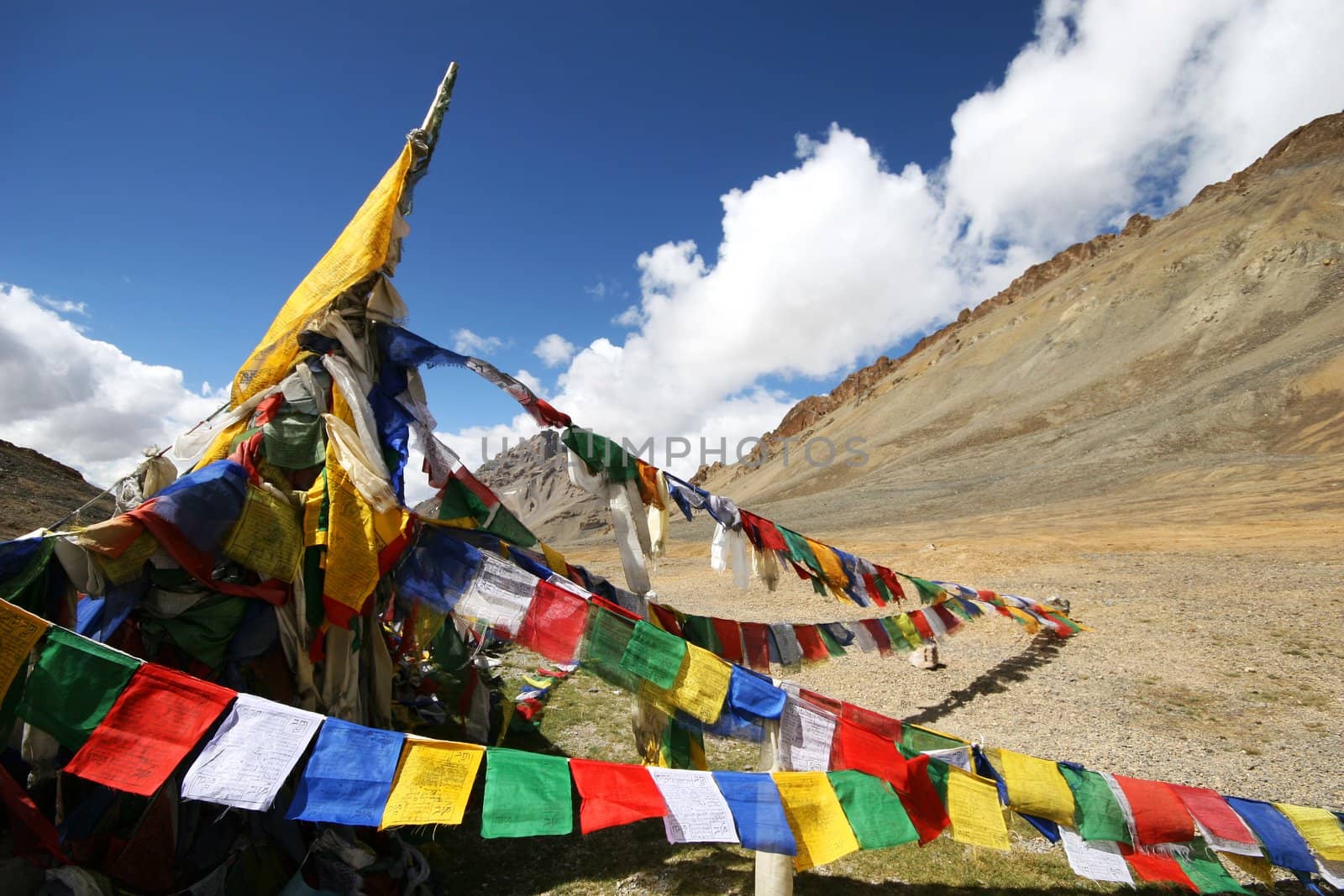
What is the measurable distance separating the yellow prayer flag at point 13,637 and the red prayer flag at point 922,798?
13.7 ft

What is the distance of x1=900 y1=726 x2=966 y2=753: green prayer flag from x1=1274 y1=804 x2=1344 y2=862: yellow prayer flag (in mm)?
1957

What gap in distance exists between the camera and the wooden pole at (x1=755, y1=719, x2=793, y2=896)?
3727 millimetres

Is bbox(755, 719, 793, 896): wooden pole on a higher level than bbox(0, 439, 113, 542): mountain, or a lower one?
lower

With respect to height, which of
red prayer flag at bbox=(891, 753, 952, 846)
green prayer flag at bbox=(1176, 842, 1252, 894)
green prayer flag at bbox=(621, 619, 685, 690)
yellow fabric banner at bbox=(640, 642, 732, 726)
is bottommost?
green prayer flag at bbox=(1176, 842, 1252, 894)

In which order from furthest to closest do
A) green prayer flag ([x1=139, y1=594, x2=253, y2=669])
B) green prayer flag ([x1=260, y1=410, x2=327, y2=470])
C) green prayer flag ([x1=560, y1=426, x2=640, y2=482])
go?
green prayer flag ([x1=560, y1=426, x2=640, y2=482])
green prayer flag ([x1=260, y1=410, x2=327, y2=470])
green prayer flag ([x1=139, y1=594, x2=253, y2=669])

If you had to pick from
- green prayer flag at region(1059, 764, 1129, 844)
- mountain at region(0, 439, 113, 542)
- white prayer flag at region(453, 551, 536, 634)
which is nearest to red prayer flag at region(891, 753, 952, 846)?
green prayer flag at region(1059, 764, 1129, 844)

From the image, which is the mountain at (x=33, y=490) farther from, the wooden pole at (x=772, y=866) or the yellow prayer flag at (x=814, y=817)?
the yellow prayer flag at (x=814, y=817)

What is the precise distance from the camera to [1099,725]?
767 cm

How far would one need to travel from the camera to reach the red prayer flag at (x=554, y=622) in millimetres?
3861

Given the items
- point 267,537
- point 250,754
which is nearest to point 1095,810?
point 250,754

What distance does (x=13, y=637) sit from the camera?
283cm

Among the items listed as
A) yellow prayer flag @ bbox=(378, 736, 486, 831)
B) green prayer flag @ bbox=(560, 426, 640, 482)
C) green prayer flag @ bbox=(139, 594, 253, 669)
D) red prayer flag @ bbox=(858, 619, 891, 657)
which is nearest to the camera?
yellow prayer flag @ bbox=(378, 736, 486, 831)

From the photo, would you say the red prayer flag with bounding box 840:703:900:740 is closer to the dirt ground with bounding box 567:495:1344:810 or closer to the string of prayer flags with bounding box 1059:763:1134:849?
the string of prayer flags with bounding box 1059:763:1134:849

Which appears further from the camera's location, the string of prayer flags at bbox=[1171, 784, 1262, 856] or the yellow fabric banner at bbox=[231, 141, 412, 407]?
the yellow fabric banner at bbox=[231, 141, 412, 407]
